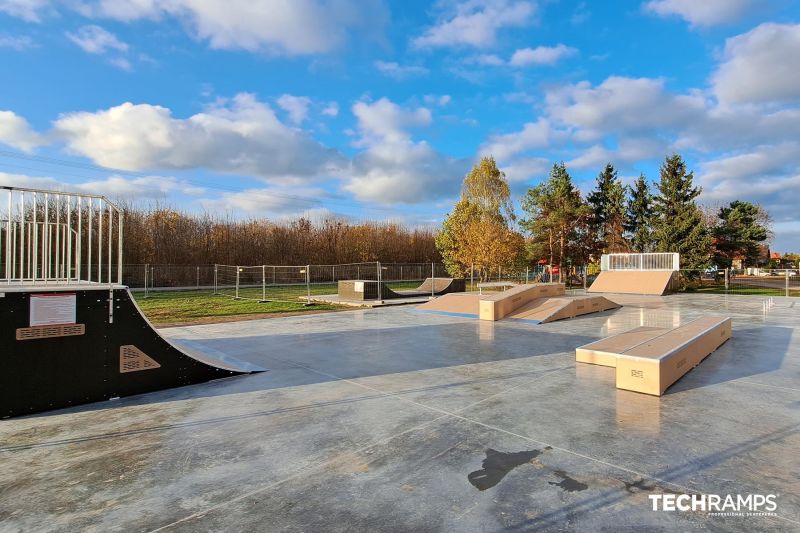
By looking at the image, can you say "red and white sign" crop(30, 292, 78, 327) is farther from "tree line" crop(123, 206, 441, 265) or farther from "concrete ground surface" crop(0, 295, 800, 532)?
"tree line" crop(123, 206, 441, 265)

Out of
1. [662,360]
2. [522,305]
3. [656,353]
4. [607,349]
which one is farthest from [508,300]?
[662,360]

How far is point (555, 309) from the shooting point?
1245cm

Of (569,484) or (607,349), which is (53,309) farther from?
(607,349)

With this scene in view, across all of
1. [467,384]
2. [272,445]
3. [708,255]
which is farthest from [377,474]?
[708,255]

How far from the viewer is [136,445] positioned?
3.68 m

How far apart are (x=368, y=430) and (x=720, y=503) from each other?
2.74 metres

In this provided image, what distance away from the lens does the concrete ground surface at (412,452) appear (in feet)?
8.48

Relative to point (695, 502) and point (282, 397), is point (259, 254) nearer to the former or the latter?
point (282, 397)

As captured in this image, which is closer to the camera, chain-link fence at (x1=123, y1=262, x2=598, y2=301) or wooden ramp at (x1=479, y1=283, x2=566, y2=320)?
wooden ramp at (x1=479, y1=283, x2=566, y2=320)

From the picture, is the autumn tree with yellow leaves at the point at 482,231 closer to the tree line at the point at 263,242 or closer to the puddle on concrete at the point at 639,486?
the tree line at the point at 263,242

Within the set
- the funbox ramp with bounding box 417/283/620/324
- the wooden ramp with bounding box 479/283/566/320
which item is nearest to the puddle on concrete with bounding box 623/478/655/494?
the funbox ramp with bounding box 417/283/620/324

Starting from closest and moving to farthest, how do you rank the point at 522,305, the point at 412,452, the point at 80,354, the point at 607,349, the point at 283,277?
the point at 412,452 < the point at 80,354 < the point at 607,349 < the point at 522,305 < the point at 283,277

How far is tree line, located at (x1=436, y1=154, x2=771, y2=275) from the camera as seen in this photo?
1025 inches

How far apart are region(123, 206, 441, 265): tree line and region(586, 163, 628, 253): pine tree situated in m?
20.2
